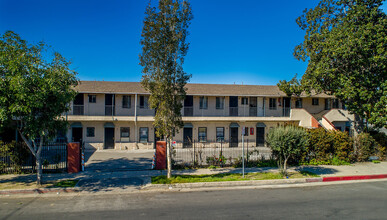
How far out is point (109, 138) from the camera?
2159cm

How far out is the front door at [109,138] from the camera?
21531mm

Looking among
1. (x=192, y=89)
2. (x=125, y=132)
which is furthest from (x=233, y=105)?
(x=125, y=132)

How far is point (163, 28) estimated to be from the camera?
10195 mm

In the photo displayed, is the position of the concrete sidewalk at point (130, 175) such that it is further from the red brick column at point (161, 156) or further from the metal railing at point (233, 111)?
the metal railing at point (233, 111)

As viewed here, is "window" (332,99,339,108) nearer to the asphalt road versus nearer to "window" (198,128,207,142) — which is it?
"window" (198,128,207,142)

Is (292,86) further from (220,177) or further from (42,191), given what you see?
(42,191)

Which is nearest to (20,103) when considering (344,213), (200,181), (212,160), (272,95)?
(200,181)

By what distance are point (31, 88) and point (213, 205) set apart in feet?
27.9

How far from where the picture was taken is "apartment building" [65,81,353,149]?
69.8 feet

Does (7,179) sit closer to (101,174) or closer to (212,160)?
(101,174)

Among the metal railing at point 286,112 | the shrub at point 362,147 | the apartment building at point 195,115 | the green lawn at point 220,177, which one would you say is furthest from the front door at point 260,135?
the green lawn at point 220,177

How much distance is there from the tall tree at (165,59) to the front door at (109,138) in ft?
41.6

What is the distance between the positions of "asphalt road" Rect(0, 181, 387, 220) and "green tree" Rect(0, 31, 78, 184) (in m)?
2.94

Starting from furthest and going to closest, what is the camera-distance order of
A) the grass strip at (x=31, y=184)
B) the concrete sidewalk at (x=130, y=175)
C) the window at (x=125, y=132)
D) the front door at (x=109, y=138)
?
1. the window at (x=125, y=132)
2. the front door at (x=109, y=138)
3. the concrete sidewalk at (x=130, y=175)
4. the grass strip at (x=31, y=184)
